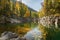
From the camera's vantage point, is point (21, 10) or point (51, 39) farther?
point (21, 10)

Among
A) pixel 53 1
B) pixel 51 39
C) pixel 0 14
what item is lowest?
pixel 51 39

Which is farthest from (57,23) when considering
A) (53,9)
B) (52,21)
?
(53,9)

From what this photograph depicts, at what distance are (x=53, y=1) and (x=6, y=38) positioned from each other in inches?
1808

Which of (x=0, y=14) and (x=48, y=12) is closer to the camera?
(x=0, y=14)

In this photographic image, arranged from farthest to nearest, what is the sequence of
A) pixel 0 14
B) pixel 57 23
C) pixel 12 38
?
pixel 0 14
pixel 57 23
pixel 12 38

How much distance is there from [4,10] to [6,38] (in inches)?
1853

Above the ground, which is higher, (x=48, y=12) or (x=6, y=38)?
(x=48, y=12)

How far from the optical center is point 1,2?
71250 mm

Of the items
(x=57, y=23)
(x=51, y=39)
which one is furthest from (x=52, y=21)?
(x=51, y=39)

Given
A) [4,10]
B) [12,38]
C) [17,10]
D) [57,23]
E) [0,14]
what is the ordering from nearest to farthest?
[12,38]
[57,23]
[0,14]
[4,10]
[17,10]

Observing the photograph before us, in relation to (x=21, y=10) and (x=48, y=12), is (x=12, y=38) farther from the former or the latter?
(x=21, y=10)

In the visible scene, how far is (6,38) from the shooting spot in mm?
24547

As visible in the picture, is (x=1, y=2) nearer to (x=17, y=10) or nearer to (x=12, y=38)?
(x=17, y=10)

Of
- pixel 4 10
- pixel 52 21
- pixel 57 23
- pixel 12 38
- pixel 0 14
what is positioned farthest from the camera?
pixel 4 10
